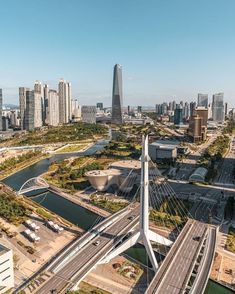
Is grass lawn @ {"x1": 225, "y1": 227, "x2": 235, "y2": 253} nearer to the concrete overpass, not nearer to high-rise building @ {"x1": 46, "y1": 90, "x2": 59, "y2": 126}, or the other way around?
the concrete overpass

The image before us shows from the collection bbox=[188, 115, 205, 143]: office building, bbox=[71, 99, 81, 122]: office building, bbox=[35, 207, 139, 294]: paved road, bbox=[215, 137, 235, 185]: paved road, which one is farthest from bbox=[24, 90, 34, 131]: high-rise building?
bbox=[35, 207, 139, 294]: paved road

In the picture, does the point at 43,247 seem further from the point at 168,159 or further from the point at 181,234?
the point at 168,159

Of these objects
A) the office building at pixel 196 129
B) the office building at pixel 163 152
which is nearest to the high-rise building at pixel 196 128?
the office building at pixel 196 129

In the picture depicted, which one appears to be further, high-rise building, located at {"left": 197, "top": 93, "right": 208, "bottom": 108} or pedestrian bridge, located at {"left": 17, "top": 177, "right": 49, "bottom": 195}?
high-rise building, located at {"left": 197, "top": 93, "right": 208, "bottom": 108}

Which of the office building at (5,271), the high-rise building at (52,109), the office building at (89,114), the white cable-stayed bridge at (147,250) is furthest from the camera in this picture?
the office building at (89,114)

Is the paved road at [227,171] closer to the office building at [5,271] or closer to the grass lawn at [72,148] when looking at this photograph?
the office building at [5,271]

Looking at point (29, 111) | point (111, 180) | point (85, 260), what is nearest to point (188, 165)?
point (111, 180)

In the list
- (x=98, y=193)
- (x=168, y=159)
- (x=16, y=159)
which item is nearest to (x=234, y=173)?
(x=168, y=159)
